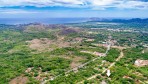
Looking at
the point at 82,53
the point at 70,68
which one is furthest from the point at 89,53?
the point at 70,68

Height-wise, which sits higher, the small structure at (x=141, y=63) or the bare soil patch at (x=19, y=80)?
the bare soil patch at (x=19, y=80)

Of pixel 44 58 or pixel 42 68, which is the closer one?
pixel 42 68

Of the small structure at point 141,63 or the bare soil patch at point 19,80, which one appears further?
the small structure at point 141,63

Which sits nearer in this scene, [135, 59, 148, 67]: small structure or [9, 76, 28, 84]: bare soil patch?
[9, 76, 28, 84]: bare soil patch

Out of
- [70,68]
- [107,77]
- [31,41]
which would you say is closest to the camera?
[107,77]

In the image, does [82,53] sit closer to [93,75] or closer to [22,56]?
[22,56]

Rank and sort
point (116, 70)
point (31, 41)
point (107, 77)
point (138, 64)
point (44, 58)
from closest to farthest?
point (107, 77), point (116, 70), point (138, 64), point (44, 58), point (31, 41)

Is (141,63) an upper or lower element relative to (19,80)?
lower

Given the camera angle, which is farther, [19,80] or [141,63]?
[141,63]

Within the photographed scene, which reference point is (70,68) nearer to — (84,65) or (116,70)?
(84,65)

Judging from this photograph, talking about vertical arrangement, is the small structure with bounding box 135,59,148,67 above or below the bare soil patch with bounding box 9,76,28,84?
below
